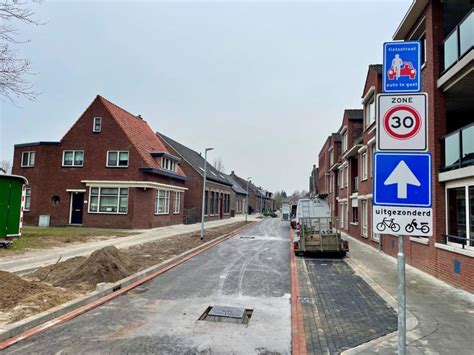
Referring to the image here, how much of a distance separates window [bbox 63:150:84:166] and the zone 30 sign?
26297 millimetres

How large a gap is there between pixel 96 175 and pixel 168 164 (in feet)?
20.7

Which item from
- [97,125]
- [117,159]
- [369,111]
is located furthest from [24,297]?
[97,125]

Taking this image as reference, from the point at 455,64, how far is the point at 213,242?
44.5 ft

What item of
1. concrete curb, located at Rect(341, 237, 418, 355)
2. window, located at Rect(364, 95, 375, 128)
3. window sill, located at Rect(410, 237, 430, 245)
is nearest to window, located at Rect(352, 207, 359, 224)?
window, located at Rect(364, 95, 375, 128)

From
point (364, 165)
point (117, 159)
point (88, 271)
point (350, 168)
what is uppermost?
point (117, 159)

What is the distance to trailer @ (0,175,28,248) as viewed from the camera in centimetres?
1352

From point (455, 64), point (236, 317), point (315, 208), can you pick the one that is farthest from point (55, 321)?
point (315, 208)

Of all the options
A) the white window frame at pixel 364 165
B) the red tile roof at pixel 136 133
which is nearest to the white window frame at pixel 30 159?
the red tile roof at pixel 136 133

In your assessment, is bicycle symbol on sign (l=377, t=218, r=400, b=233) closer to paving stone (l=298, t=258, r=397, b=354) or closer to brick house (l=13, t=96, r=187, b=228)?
paving stone (l=298, t=258, r=397, b=354)

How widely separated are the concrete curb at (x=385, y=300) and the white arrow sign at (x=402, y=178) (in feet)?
9.22

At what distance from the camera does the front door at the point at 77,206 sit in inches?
1012

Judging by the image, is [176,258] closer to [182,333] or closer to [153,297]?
[153,297]

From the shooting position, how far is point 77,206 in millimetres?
25875

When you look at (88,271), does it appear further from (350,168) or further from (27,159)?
(27,159)
